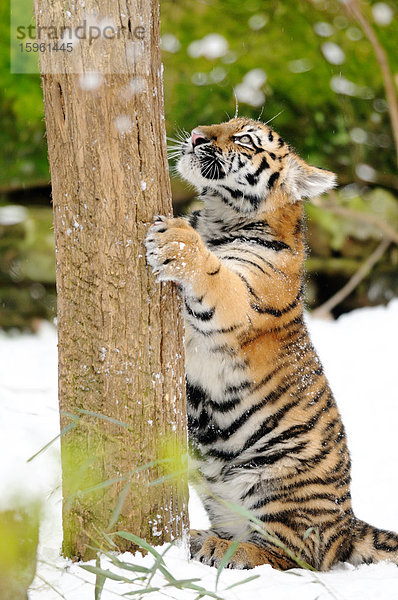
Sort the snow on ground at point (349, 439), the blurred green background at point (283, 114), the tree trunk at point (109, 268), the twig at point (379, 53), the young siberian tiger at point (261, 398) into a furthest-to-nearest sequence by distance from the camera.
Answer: the blurred green background at point (283, 114) → the twig at point (379, 53) → the young siberian tiger at point (261, 398) → the tree trunk at point (109, 268) → the snow on ground at point (349, 439)

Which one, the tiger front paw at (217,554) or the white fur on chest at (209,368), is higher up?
the white fur on chest at (209,368)

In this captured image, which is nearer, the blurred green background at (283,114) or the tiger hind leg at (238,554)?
the tiger hind leg at (238,554)

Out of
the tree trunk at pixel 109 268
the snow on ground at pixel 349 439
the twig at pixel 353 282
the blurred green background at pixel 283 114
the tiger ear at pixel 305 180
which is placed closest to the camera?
the snow on ground at pixel 349 439

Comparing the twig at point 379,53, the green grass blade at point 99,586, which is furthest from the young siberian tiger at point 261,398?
the twig at point 379,53

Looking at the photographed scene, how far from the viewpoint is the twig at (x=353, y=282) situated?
7167mm

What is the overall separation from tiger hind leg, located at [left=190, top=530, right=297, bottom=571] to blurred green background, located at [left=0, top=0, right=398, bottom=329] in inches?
169

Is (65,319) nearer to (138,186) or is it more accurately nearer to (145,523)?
(138,186)

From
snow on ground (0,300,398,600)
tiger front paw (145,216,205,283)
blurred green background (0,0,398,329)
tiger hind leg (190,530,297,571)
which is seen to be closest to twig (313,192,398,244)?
blurred green background (0,0,398,329)

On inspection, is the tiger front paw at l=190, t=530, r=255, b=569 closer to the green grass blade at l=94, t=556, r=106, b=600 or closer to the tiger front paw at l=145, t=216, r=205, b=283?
the green grass blade at l=94, t=556, r=106, b=600

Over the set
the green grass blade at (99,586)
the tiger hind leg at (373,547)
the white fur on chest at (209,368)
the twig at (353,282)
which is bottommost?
the tiger hind leg at (373,547)

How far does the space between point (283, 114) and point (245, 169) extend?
13.6ft

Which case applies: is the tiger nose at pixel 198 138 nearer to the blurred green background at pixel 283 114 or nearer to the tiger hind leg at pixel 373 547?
the tiger hind leg at pixel 373 547

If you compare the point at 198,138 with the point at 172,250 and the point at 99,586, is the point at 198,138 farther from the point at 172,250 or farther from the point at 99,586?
the point at 99,586

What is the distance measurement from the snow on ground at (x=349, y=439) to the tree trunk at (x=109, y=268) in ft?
0.39
